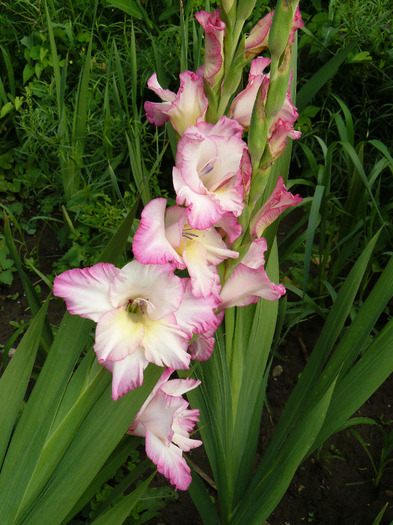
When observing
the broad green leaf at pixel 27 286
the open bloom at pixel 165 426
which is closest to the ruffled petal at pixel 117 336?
the open bloom at pixel 165 426

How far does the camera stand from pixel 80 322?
0.86 m

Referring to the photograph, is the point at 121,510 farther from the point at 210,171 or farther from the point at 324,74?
the point at 324,74

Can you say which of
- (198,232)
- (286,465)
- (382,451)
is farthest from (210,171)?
(382,451)

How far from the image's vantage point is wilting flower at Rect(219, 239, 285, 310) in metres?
0.83

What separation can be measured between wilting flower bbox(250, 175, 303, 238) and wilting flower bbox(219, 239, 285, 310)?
0.07 ft

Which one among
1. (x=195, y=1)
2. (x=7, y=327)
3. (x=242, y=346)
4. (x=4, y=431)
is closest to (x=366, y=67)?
(x=195, y=1)

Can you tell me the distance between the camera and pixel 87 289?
2.34ft

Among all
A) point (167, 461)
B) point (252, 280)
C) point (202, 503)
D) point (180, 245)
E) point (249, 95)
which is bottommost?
point (202, 503)

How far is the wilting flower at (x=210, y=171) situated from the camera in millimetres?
708

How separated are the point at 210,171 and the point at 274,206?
105mm

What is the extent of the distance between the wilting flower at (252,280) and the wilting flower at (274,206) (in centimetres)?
2

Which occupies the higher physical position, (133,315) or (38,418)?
(133,315)

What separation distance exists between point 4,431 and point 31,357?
12cm

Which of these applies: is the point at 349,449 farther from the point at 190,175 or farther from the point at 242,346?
the point at 190,175
